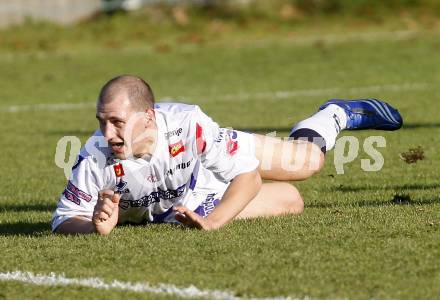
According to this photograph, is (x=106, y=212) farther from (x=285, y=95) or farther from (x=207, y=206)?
(x=285, y=95)

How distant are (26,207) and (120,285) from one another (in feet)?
9.51

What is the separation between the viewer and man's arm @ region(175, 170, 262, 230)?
612 cm

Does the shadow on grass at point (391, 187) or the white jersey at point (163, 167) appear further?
the shadow on grass at point (391, 187)

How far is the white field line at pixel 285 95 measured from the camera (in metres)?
14.1

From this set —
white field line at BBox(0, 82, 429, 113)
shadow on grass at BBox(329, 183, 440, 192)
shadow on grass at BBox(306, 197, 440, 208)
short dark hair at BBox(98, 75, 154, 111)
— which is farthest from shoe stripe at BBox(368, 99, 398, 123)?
white field line at BBox(0, 82, 429, 113)

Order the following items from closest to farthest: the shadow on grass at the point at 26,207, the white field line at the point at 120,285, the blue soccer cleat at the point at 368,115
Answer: the white field line at the point at 120,285
the shadow on grass at the point at 26,207
the blue soccer cleat at the point at 368,115

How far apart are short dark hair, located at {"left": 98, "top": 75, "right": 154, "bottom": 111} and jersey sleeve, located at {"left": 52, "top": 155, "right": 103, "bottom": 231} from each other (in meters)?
0.43

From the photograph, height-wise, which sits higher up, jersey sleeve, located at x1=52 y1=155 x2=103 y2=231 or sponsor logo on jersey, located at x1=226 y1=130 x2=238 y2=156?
sponsor logo on jersey, located at x1=226 y1=130 x2=238 y2=156

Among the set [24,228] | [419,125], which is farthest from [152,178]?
[419,125]

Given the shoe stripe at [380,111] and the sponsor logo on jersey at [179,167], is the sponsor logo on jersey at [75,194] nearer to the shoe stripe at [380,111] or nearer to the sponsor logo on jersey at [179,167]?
the sponsor logo on jersey at [179,167]

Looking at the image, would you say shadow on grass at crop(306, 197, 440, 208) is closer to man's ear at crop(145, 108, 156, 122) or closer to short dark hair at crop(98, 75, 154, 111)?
man's ear at crop(145, 108, 156, 122)

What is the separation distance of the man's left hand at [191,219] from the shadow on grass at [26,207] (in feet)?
6.20

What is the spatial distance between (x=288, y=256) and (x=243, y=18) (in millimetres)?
19418

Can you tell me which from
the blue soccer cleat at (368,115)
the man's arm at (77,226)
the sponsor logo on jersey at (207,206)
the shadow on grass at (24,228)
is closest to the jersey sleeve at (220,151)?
the sponsor logo on jersey at (207,206)
